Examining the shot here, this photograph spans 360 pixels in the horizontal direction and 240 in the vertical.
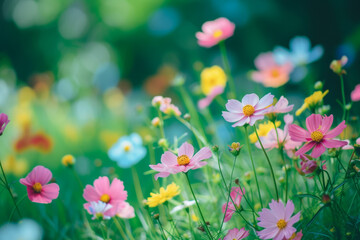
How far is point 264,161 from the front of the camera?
1066 mm

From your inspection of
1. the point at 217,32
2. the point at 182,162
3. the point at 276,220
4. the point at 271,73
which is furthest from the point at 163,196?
the point at 271,73

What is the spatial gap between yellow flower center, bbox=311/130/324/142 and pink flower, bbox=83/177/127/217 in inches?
15.0

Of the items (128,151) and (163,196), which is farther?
(128,151)

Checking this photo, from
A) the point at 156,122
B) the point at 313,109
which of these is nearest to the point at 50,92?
the point at 156,122

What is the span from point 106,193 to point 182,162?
0.21m

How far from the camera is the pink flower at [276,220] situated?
0.56 metres

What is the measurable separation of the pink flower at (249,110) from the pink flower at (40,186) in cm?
38

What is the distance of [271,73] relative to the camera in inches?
45.4

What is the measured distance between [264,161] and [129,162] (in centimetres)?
43

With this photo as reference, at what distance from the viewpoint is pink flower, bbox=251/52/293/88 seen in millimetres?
1075

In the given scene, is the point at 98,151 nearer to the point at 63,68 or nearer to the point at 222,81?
the point at 222,81

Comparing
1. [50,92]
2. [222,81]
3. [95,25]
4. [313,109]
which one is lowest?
[50,92]

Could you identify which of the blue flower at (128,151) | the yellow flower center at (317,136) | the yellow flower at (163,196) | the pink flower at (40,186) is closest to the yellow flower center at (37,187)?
the pink flower at (40,186)

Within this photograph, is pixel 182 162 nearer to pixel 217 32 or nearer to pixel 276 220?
pixel 276 220
